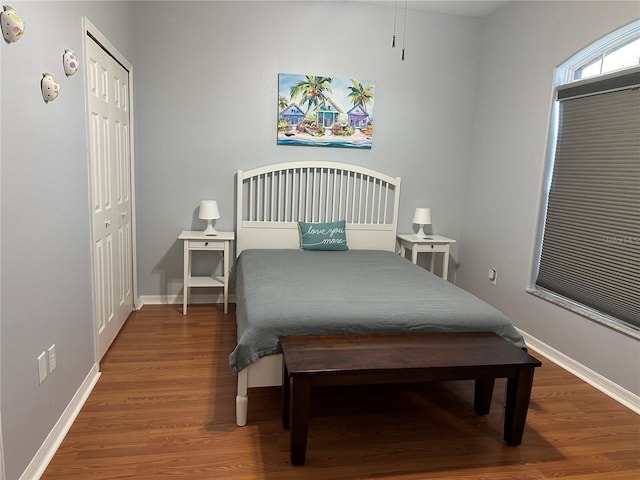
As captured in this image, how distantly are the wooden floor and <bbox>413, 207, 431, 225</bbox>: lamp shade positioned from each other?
1734 mm

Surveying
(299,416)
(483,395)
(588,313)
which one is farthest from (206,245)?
(588,313)

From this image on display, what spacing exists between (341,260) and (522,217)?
5.01 feet

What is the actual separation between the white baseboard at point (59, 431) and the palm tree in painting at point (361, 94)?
304 cm

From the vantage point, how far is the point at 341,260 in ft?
11.5

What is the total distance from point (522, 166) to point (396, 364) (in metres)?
2.39

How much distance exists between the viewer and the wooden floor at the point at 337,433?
74.4 inches

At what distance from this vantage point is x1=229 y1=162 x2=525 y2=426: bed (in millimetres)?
2168

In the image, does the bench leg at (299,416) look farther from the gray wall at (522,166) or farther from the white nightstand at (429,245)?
the white nightstand at (429,245)

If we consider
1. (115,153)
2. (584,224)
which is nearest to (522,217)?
(584,224)

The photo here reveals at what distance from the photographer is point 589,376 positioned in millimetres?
2811

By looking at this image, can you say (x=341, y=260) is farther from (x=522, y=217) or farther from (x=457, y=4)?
(x=457, y=4)

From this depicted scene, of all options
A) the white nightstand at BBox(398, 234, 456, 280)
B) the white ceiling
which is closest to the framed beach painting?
the white ceiling

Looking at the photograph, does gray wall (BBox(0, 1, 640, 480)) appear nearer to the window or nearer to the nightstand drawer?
the window

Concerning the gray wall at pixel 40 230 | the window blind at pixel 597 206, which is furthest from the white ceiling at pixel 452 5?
the gray wall at pixel 40 230
